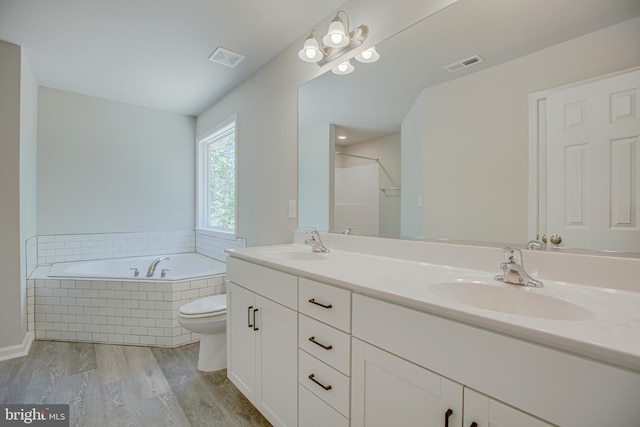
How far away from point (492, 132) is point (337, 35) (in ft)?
3.20

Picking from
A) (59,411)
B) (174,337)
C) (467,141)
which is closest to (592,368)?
(467,141)

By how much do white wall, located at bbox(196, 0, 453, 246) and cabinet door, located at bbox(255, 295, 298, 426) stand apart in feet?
2.80

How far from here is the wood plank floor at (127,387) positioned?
5.31ft

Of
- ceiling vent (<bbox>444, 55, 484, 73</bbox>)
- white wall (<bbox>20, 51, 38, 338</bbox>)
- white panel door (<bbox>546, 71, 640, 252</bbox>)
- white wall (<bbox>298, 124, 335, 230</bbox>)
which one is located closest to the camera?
white panel door (<bbox>546, 71, 640, 252</bbox>)

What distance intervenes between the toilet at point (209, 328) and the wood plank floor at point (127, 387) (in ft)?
0.26

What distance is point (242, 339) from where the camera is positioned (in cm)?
170

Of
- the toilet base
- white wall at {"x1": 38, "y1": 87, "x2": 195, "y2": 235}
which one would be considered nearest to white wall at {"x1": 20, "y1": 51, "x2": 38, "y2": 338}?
white wall at {"x1": 38, "y1": 87, "x2": 195, "y2": 235}

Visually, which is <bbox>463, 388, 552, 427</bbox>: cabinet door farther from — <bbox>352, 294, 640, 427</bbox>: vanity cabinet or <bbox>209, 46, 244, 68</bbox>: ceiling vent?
<bbox>209, 46, 244, 68</bbox>: ceiling vent

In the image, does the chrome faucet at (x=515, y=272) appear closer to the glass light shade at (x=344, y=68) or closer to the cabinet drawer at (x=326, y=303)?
the cabinet drawer at (x=326, y=303)

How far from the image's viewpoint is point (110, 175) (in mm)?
3369

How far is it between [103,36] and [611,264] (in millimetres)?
3030

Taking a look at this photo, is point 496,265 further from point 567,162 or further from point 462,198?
point 567,162

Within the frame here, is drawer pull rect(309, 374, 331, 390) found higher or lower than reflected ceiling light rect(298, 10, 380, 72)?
lower

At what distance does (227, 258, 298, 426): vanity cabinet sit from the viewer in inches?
52.7
